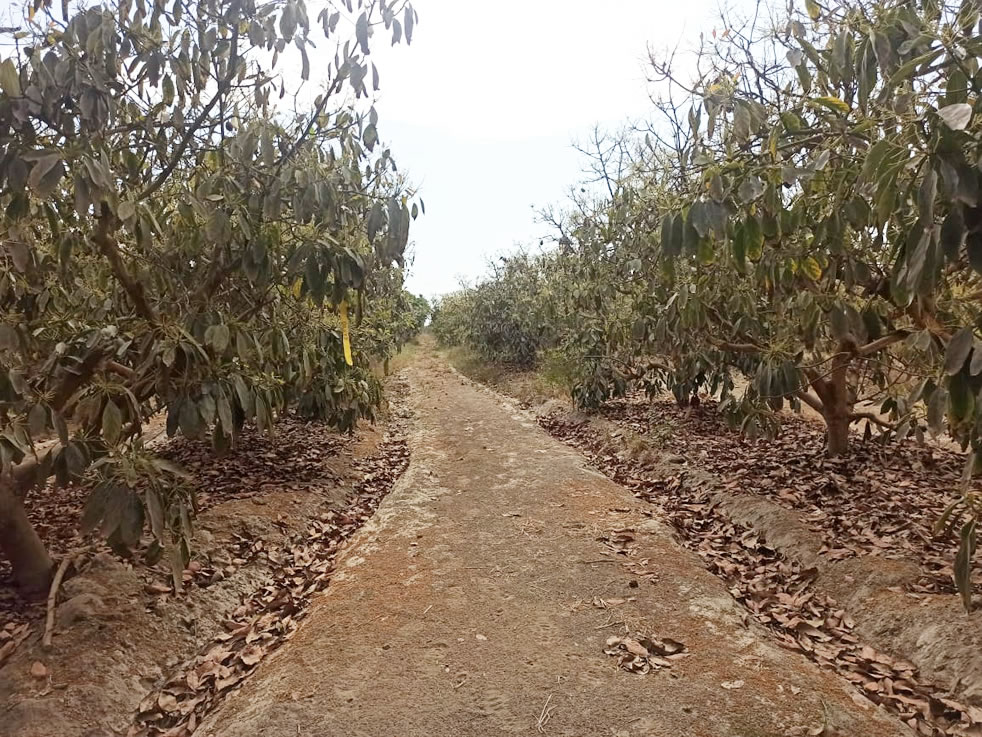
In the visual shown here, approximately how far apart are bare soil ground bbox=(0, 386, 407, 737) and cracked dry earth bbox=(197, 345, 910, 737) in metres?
0.28

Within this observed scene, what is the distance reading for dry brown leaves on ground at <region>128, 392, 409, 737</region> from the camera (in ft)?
9.86

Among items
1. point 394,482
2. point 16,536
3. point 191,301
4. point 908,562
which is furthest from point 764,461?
point 16,536

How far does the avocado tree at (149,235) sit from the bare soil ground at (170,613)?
1.69 ft

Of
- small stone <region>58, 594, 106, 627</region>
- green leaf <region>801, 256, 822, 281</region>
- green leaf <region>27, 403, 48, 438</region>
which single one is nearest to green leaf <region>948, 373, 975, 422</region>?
green leaf <region>801, 256, 822, 281</region>

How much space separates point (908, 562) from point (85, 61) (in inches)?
212

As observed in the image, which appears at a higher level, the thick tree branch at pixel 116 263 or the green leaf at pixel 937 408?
the thick tree branch at pixel 116 263

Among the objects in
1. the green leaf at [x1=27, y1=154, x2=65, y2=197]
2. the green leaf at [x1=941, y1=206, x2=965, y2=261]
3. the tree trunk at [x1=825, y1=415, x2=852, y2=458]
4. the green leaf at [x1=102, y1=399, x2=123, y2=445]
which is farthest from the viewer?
the tree trunk at [x1=825, y1=415, x2=852, y2=458]

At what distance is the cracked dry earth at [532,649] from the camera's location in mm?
2691

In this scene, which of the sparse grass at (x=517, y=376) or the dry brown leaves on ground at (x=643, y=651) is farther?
the sparse grass at (x=517, y=376)

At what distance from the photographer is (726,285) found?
563cm

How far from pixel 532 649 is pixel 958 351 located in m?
2.36

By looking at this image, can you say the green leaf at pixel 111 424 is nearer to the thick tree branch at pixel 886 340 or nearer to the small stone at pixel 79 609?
the small stone at pixel 79 609

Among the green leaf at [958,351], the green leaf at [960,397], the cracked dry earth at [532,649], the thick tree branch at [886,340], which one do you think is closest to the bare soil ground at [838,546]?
the cracked dry earth at [532,649]

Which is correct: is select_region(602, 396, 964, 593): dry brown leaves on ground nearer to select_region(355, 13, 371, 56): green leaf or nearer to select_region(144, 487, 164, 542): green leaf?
select_region(144, 487, 164, 542): green leaf
